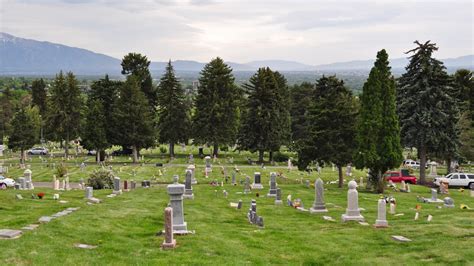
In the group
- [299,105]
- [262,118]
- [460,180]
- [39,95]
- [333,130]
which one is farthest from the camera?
[39,95]

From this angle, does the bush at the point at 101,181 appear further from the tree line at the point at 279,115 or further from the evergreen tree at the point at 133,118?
the evergreen tree at the point at 133,118

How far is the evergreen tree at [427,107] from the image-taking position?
47.4 metres

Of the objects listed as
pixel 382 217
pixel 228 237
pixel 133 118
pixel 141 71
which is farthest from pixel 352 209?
pixel 141 71

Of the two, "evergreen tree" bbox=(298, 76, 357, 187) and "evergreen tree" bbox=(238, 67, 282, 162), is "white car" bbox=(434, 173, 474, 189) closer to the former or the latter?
"evergreen tree" bbox=(298, 76, 357, 187)

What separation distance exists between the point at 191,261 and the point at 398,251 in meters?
6.81

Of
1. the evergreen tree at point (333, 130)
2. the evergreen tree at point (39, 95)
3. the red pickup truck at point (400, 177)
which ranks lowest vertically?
the red pickup truck at point (400, 177)

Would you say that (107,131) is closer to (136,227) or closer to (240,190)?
(240,190)

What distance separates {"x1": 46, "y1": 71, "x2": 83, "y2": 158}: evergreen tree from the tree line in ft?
0.48

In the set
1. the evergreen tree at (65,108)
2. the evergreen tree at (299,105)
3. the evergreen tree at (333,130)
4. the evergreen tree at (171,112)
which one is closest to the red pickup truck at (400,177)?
the evergreen tree at (333,130)

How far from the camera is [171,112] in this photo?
75.4m

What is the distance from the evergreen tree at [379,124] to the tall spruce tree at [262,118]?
3024cm

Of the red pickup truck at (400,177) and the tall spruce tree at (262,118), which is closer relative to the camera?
the red pickup truck at (400,177)

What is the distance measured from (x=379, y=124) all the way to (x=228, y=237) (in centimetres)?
2144

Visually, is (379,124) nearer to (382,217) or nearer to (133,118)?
(382,217)
